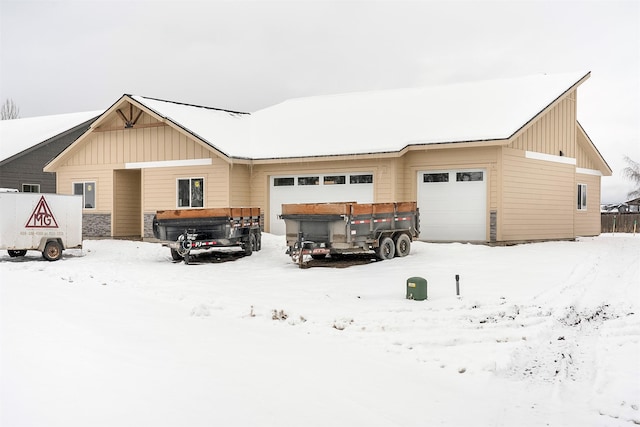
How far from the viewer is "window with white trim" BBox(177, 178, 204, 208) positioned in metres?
25.5

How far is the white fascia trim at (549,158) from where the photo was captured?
914 inches

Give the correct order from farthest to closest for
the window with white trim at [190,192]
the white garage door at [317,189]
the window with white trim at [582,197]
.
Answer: the window with white trim at [582,197], the window with white trim at [190,192], the white garage door at [317,189]

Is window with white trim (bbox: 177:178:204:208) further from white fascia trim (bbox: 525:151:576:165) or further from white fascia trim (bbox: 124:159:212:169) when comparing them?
white fascia trim (bbox: 525:151:576:165)

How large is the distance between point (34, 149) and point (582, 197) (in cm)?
2727

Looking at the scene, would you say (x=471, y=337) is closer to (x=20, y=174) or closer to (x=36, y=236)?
(x=36, y=236)

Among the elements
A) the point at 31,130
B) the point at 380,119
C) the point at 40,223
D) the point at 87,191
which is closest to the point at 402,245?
the point at 380,119

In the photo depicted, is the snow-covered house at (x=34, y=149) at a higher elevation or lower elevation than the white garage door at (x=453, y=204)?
higher

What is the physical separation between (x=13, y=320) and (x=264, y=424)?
538 centimetres

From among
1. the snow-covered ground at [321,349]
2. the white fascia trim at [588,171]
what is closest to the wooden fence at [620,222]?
the white fascia trim at [588,171]

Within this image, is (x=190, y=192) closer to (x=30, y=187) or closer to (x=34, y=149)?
(x=34, y=149)

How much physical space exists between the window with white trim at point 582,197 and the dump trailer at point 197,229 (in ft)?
54.8

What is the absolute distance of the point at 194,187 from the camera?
2561 cm

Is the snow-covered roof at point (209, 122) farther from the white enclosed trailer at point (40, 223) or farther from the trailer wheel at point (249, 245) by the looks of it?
the white enclosed trailer at point (40, 223)

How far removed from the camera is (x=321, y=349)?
850 centimetres
